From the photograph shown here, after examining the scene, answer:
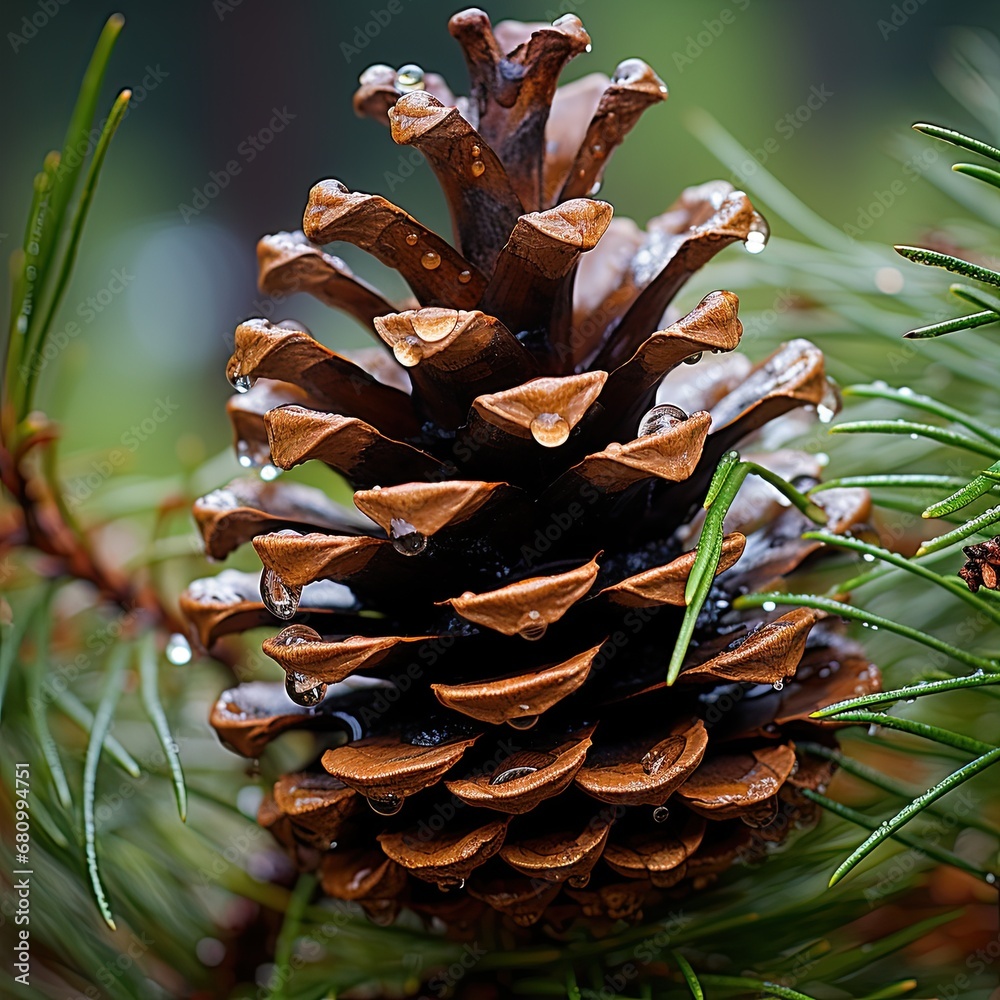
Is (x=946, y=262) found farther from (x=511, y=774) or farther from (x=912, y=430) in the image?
(x=511, y=774)

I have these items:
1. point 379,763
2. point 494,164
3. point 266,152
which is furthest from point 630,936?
point 266,152

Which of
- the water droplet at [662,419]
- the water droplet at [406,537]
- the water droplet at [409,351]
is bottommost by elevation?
the water droplet at [406,537]

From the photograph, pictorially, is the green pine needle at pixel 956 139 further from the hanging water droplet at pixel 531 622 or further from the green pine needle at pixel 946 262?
the hanging water droplet at pixel 531 622

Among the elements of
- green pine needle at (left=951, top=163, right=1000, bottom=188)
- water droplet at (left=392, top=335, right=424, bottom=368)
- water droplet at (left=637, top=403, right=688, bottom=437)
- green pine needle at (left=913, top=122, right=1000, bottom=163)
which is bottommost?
water droplet at (left=637, top=403, right=688, bottom=437)

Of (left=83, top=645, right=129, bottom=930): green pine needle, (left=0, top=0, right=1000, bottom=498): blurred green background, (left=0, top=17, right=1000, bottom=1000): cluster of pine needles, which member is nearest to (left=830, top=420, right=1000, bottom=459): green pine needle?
(left=0, top=17, right=1000, bottom=1000): cluster of pine needles

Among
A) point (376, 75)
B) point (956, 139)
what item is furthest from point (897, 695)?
point (376, 75)

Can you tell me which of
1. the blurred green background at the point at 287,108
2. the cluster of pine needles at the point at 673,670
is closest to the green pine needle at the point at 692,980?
the cluster of pine needles at the point at 673,670

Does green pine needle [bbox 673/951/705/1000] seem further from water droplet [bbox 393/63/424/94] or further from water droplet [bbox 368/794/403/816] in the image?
water droplet [bbox 393/63/424/94]
